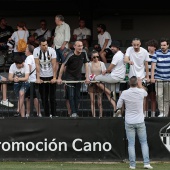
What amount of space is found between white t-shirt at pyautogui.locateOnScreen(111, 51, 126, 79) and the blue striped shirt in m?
0.83

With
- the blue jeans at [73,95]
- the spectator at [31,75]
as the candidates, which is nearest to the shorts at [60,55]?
the spectator at [31,75]

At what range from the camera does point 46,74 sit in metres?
16.3

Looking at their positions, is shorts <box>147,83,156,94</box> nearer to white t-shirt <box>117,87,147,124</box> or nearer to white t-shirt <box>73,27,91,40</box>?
white t-shirt <box>117,87,147,124</box>

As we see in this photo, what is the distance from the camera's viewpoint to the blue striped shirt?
15.9 metres

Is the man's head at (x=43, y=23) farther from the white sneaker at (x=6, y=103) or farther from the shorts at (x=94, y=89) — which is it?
the shorts at (x=94, y=89)

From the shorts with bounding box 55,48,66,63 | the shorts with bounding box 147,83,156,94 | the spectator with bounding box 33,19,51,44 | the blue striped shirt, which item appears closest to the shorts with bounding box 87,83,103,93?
the shorts with bounding box 147,83,156,94

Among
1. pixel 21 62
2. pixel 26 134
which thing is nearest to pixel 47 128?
pixel 26 134

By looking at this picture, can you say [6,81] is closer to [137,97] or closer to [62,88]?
[62,88]

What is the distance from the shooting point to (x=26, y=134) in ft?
51.5

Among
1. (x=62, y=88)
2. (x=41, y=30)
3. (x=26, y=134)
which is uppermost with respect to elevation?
(x=41, y=30)

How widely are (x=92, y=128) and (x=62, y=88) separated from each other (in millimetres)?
1281

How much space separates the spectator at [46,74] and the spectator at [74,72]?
0.30m

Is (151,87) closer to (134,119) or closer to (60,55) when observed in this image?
(134,119)

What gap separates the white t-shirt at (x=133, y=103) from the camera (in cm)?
1426
